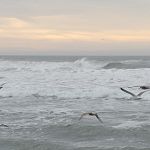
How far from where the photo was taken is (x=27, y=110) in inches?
534

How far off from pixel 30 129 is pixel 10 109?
3413 mm

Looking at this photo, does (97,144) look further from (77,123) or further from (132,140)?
(77,123)

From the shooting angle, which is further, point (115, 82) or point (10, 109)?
point (115, 82)

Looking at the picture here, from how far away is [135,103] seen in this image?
49.7 feet

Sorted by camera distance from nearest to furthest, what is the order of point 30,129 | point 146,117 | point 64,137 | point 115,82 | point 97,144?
point 97,144 → point 64,137 → point 30,129 → point 146,117 → point 115,82

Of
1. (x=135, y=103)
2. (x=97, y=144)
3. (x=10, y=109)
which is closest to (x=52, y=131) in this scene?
(x=97, y=144)

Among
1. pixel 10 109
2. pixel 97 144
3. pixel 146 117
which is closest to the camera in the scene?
pixel 97 144

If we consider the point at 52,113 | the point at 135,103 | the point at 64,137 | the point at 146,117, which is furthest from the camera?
the point at 135,103

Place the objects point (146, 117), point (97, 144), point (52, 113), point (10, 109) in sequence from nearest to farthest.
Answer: point (97, 144) < point (146, 117) < point (52, 113) < point (10, 109)

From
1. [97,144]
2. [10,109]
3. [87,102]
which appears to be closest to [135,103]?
[87,102]

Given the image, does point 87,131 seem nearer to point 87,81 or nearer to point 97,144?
point 97,144

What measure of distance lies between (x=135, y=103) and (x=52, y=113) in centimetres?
344

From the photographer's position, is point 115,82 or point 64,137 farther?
point 115,82

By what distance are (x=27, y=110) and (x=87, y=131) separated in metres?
3.72
